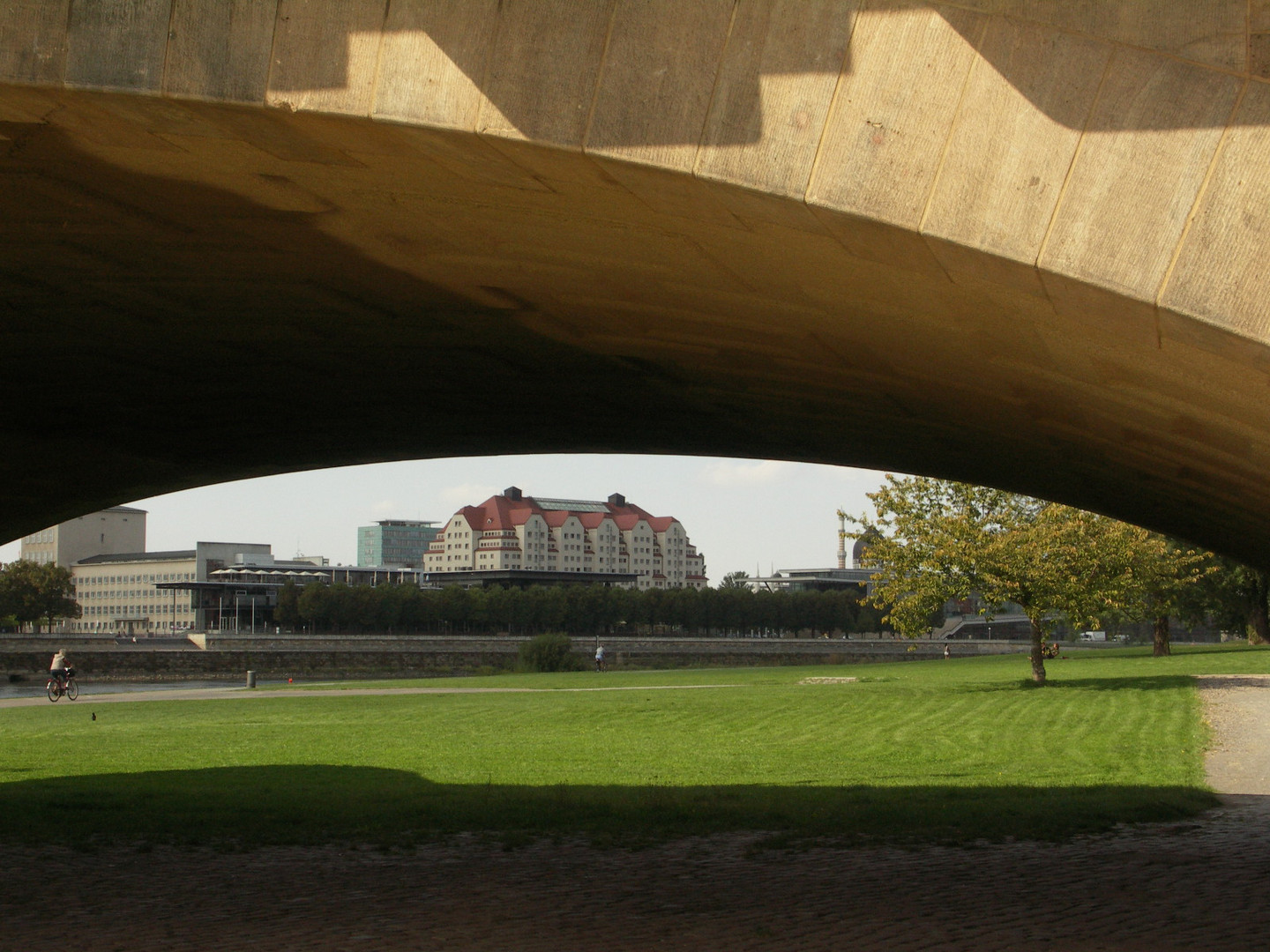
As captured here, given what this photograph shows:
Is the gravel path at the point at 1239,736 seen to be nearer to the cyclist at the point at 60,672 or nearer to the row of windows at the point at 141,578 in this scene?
the cyclist at the point at 60,672

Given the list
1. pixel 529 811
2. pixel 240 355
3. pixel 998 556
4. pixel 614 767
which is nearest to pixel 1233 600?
pixel 998 556

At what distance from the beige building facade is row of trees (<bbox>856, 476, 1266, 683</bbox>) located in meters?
149

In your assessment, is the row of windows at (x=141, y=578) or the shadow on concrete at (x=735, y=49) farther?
the row of windows at (x=141, y=578)

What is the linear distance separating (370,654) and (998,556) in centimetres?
6190

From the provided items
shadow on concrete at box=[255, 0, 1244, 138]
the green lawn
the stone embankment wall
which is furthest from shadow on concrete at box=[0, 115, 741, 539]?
the stone embankment wall

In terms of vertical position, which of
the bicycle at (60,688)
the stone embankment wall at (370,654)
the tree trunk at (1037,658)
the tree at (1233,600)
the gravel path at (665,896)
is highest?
the tree at (1233,600)

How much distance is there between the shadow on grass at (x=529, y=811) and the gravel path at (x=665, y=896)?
64 centimetres

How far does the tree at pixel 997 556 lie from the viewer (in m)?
31.4

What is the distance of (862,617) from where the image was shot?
138000 mm

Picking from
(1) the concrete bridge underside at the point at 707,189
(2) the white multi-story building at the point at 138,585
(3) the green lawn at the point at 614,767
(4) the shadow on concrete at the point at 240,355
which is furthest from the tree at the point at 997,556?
(2) the white multi-story building at the point at 138,585

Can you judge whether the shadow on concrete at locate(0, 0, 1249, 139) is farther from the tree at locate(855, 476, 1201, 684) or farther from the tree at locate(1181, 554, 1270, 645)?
the tree at locate(1181, 554, 1270, 645)

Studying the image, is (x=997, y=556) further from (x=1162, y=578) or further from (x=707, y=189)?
(x=707, y=189)

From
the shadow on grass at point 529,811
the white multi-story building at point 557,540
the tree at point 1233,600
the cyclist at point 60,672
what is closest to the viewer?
the shadow on grass at point 529,811

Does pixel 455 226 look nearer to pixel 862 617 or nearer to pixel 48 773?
pixel 48 773
